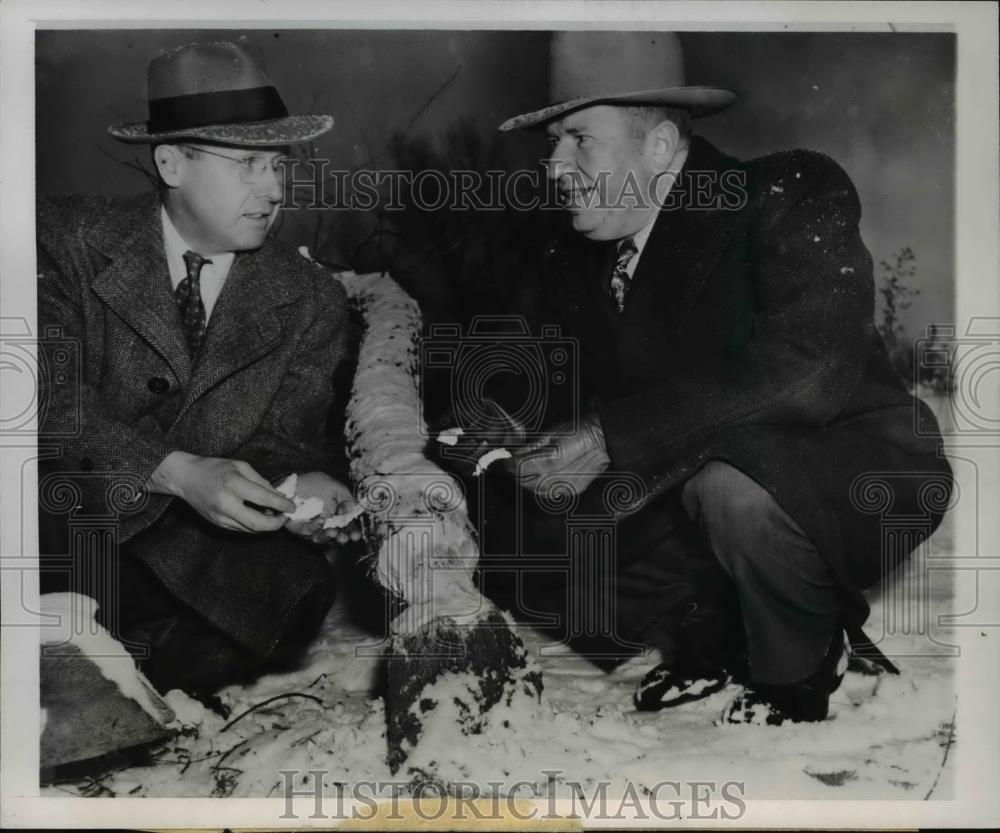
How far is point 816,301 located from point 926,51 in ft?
2.34

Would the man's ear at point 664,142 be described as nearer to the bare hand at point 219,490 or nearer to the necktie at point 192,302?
the necktie at point 192,302

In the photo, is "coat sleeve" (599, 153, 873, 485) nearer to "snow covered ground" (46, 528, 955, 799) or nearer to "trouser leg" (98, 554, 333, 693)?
"snow covered ground" (46, 528, 955, 799)

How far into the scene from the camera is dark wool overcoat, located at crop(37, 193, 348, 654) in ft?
9.50

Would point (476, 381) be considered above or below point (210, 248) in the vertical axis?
below

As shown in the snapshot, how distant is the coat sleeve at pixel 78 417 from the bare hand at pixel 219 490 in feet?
0.12

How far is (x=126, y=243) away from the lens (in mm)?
2900

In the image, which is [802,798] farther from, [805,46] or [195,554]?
[805,46]

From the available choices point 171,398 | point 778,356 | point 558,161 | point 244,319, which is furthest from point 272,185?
point 778,356

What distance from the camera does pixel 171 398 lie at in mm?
2908

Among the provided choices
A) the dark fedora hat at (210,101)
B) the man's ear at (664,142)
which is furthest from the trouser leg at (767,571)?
the dark fedora hat at (210,101)

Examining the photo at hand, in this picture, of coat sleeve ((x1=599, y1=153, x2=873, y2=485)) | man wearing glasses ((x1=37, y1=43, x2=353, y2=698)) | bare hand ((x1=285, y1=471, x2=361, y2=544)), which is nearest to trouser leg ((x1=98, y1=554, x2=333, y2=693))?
man wearing glasses ((x1=37, y1=43, x2=353, y2=698))

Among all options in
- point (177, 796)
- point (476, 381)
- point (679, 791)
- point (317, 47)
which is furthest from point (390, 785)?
point (317, 47)

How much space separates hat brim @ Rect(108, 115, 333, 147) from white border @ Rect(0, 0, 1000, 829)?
24 centimetres

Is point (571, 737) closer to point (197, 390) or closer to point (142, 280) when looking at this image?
point (197, 390)
